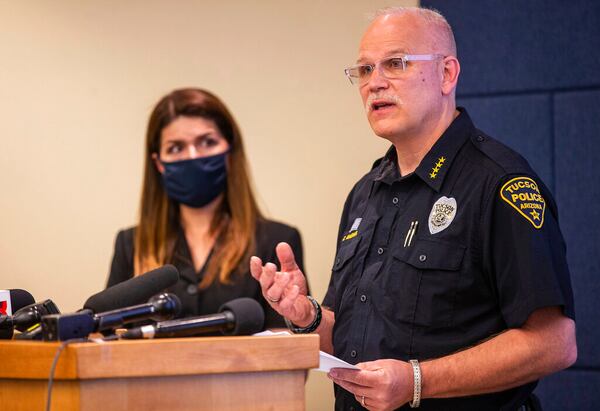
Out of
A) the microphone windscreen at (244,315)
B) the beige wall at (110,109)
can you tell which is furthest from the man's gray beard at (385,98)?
the beige wall at (110,109)

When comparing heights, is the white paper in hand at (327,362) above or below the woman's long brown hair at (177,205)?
below

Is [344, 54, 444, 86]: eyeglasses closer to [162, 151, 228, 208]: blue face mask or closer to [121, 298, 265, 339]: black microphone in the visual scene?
[121, 298, 265, 339]: black microphone

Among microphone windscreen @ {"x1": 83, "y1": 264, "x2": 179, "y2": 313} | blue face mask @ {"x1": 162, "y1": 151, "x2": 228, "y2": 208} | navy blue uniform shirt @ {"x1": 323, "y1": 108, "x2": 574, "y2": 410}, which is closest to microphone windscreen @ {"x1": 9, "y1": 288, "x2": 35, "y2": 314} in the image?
microphone windscreen @ {"x1": 83, "y1": 264, "x2": 179, "y2": 313}

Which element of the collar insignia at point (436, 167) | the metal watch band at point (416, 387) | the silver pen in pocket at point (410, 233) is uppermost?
the collar insignia at point (436, 167)

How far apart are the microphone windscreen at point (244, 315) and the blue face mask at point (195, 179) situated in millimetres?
1573

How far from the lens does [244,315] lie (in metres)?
1.30

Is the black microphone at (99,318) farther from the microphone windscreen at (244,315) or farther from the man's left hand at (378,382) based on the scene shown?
the man's left hand at (378,382)

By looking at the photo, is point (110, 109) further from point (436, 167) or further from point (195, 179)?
point (436, 167)

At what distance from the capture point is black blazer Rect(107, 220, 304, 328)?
2766 mm

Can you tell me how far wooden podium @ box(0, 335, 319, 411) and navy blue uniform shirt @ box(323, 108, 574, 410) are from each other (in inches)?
21.4

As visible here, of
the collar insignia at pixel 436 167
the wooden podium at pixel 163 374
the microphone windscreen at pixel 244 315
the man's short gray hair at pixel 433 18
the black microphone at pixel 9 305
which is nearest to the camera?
the wooden podium at pixel 163 374

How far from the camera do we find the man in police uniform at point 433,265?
5.41 ft

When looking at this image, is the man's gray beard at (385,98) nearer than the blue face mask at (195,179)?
Yes

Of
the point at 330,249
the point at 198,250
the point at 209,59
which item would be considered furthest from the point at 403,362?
the point at 209,59
